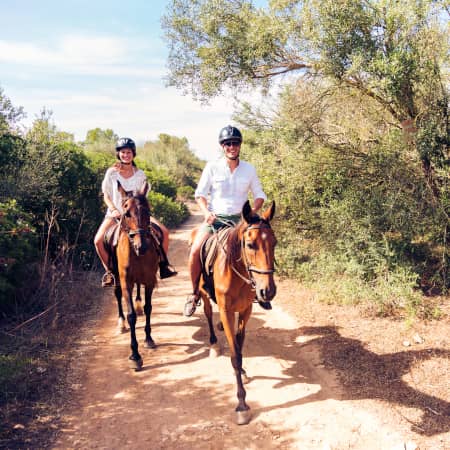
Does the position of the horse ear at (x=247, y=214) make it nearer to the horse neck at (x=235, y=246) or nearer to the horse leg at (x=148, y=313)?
the horse neck at (x=235, y=246)

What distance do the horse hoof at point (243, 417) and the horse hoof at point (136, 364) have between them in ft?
6.19

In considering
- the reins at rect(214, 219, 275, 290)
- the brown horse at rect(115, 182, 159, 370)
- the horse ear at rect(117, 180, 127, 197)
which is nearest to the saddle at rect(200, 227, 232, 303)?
the reins at rect(214, 219, 275, 290)

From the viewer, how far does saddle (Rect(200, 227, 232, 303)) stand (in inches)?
191

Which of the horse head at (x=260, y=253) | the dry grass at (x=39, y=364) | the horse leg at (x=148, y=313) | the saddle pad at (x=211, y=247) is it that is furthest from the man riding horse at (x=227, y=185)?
the dry grass at (x=39, y=364)

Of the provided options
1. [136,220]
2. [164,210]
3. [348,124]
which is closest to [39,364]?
[136,220]

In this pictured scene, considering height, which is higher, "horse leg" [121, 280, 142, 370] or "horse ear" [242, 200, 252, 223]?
"horse ear" [242, 200, 252, 223]

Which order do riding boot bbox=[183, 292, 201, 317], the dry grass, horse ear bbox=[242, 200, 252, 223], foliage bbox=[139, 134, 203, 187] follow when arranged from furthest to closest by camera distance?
foliage bbox=[139, 134, 203, 187], riding boot bbox=[183, 292, 201, 317], the dry grass, horse ear bbox=[242, 200, 252, 223]

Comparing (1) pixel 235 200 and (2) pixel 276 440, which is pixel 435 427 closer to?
(2) pixel 276 440

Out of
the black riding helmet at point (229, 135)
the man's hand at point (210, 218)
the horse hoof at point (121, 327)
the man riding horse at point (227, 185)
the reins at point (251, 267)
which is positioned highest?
the black riding helmet at point (229, 135)

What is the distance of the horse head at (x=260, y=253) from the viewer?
12.4 feet

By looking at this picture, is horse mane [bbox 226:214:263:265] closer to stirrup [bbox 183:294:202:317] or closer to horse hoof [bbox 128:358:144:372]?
stirrup [bbox 183:294:202:317]

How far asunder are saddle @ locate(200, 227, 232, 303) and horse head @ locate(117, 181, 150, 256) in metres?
0.85

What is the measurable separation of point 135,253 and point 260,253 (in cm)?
257

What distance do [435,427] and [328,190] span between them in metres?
5.39
